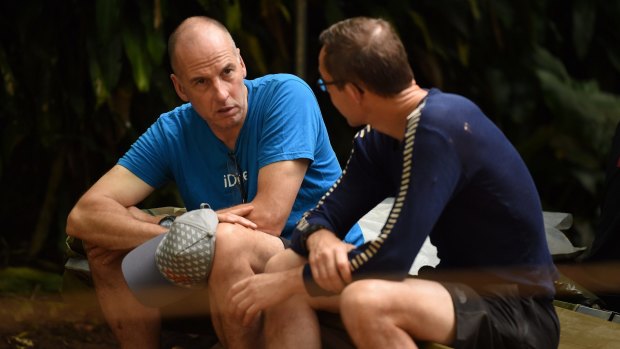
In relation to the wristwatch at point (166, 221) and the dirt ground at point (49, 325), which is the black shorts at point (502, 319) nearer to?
the wristwatch at point (166, 221)

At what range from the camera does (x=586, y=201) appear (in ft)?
19.8

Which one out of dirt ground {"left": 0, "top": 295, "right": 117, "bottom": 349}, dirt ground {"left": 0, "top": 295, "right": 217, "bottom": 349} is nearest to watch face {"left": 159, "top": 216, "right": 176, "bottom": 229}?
dirt ground {"left": 0, "top": 295, "right": 217, "bottom": 349}

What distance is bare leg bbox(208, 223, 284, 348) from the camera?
287cm

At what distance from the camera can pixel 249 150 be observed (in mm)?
3383

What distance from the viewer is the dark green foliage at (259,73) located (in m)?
5.07

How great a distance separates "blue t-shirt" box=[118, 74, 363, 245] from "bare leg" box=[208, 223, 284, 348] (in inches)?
15.4

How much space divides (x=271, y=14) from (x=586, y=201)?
2134 mm

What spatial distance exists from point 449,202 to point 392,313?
0.35 m

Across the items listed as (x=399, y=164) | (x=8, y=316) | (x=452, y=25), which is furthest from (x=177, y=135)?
(x=452, y=25)

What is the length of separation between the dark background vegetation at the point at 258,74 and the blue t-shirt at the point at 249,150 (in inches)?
54.5

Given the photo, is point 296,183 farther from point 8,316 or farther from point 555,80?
point 555,80

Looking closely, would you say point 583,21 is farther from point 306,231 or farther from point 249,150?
point 306,231

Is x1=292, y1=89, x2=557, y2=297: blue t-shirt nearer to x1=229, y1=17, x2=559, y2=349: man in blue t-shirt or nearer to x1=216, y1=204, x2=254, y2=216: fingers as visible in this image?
x1=229, y1=17, x2=559, y2=349: man in blue t-shirt

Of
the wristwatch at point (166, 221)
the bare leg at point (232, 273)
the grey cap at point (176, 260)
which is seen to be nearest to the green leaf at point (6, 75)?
the wristwatch at point (166, 221)
